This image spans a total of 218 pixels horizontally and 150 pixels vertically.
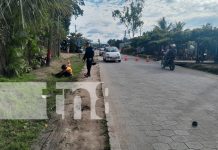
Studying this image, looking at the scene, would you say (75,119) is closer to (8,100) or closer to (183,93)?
(8,100)

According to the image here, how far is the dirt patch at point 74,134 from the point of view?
18.8ft

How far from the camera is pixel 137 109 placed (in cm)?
868

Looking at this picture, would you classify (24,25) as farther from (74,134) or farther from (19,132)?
(74,134)

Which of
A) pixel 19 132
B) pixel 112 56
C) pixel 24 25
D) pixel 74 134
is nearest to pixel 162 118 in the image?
pixel 74 134

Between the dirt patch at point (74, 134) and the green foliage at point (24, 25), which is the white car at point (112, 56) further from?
the dirt patch at point (74, 134)

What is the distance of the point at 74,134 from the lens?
253 inches

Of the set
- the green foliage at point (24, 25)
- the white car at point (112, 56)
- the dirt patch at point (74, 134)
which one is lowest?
the dirt patch at point (74, 134)

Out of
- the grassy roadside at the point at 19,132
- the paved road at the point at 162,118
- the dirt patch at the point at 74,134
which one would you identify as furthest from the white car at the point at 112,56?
the grassy roadside at the point at 19,132

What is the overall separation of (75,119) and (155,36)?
40.5m

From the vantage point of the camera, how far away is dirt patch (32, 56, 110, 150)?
5723mm

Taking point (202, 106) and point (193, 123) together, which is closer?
point (193, 123)

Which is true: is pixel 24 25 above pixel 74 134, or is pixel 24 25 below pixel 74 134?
above

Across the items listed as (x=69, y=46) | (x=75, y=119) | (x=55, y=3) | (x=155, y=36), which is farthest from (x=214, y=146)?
(x=69, y=46)

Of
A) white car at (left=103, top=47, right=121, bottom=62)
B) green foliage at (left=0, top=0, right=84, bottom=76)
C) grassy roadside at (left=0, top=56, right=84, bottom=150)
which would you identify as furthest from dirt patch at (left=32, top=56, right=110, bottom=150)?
white car at (left=103, top=47, right=121, bottom=62)
